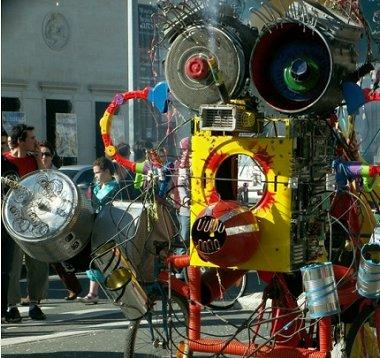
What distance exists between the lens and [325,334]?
5594 mm

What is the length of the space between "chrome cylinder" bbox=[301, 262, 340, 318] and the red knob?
113cm

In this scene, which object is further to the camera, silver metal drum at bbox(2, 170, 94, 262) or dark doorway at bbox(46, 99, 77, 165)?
dark doorway at bbox(46, 99, 77, 165)

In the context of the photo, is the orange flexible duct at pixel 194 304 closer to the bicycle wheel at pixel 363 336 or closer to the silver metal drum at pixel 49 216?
the silver metal drum at pixel 49 216

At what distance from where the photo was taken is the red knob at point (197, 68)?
5.51 metres

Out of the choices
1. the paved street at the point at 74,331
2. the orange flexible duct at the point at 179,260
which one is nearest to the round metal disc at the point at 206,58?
the orange flexible duct at the point at 179,260

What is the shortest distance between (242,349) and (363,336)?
698 mm

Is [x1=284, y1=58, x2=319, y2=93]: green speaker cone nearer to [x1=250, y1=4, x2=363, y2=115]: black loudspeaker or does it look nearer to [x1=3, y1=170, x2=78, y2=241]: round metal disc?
[x1=250, y1=4, x2=363, y2=115]: black loudspeaker

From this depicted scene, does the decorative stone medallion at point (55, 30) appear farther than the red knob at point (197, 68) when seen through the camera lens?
Yes

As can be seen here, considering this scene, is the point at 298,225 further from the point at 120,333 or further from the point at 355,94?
the point at 120,333

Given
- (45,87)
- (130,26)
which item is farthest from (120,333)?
(45,87)

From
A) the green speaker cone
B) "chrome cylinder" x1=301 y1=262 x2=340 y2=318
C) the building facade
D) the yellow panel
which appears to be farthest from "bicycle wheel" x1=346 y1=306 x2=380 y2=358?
the building facade

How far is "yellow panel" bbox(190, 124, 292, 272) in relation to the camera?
5.50 metres

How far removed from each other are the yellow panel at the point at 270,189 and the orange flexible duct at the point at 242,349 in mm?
508

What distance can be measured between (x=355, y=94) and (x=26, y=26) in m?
27.2
